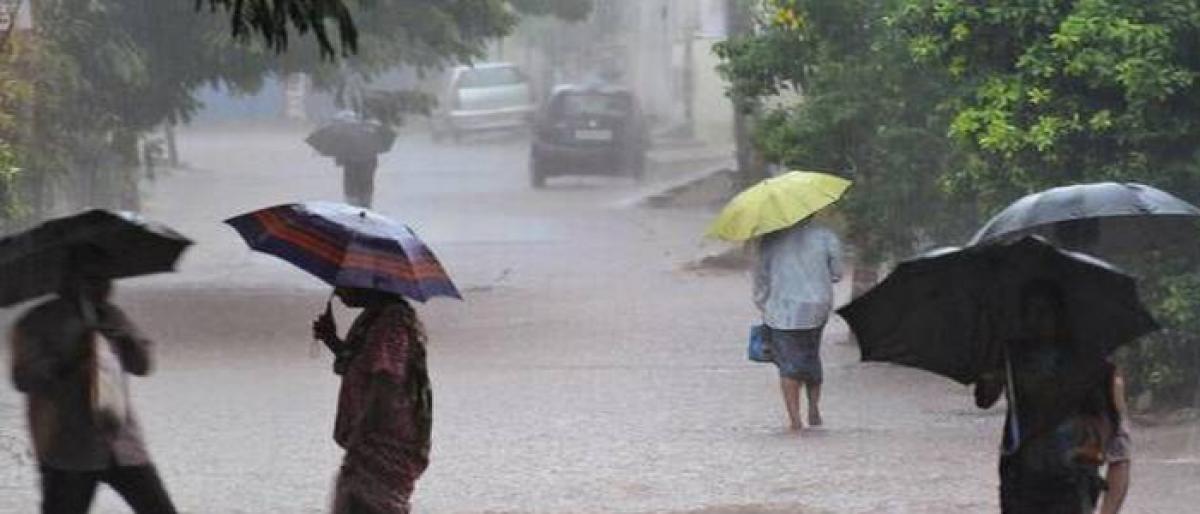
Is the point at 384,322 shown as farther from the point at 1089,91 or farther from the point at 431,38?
the point at 431,38

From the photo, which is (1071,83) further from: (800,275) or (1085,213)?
(1085,213)

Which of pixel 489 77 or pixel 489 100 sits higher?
pixel 489 77

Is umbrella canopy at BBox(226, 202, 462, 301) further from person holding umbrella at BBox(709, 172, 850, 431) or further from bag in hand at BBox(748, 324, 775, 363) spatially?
bag in hand at BBox(748, 324, 775, 363)

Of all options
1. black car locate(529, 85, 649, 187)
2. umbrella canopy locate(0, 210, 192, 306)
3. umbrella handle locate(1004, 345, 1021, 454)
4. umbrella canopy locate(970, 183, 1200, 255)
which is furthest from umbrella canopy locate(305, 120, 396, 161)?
umbrella handle locate(1004, 345, 1021, 454)

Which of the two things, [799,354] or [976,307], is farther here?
[799,354]

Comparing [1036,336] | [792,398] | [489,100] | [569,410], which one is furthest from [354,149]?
[489,100]

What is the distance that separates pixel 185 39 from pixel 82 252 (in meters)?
12.2

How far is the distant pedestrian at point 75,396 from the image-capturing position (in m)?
7.59

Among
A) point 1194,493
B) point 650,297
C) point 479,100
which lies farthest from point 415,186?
point 1194,493

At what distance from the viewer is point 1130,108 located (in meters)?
12.5

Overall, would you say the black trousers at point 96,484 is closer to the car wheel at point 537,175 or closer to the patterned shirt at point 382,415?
the patterned shirt at point 382,415

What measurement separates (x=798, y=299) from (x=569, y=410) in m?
1.70

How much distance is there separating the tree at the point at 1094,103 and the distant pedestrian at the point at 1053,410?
17.5 ft

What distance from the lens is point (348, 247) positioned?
7.59 meters
